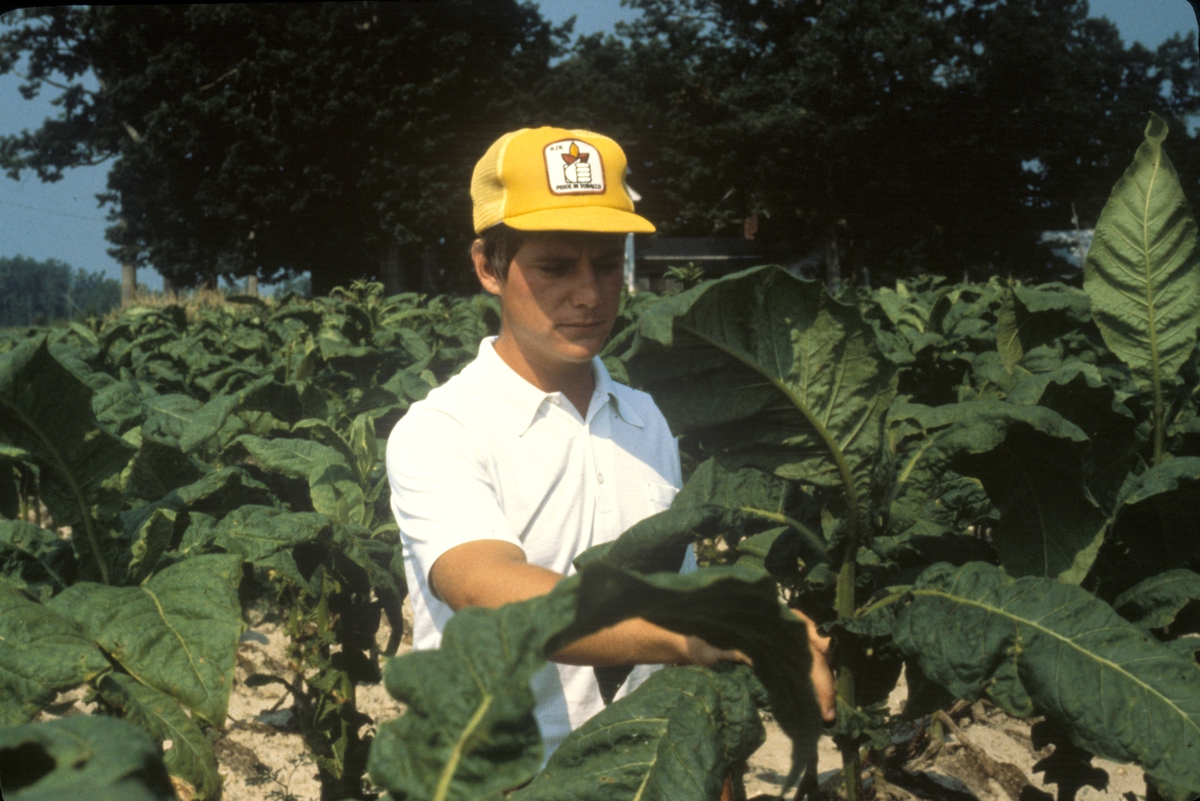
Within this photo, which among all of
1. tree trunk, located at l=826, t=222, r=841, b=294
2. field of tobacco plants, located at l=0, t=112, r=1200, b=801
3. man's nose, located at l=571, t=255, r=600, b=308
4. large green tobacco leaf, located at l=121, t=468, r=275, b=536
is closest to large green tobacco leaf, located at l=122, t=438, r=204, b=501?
large green tobacco leaf, located at l=121, t=468, r=275, b=536

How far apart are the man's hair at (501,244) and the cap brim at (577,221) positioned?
7 centimetres

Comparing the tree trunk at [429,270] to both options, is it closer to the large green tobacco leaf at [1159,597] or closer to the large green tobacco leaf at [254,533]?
the large green tobacco leaf at [254,533]

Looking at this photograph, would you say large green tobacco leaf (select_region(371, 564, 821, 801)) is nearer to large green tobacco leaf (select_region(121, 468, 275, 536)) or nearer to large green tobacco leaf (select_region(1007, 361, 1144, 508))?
large green tobacco leaf (select_region(1007, 361, 1144, 508))

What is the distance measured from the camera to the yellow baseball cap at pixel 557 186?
1694mm

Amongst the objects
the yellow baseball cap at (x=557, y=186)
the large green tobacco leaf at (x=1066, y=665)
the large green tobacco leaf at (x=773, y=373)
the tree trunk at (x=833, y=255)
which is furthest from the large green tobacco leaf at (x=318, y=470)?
the tree trunk at (x=833, y=255)

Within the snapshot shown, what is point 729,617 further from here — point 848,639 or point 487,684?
point 848,639

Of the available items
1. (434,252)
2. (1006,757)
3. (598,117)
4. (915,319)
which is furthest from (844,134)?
(1006,757)

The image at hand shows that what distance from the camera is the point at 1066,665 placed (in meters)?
1.15

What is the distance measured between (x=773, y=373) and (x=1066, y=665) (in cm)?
50

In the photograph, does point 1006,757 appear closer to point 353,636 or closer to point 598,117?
point 353,636

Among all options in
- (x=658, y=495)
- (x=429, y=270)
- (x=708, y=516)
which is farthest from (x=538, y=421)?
(x=429, y=270)

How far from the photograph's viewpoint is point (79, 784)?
1.63ft

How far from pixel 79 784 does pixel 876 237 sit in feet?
108

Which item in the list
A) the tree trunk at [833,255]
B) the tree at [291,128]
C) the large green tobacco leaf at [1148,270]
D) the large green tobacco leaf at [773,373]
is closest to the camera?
the large green tobacco leaf at [773,373]
